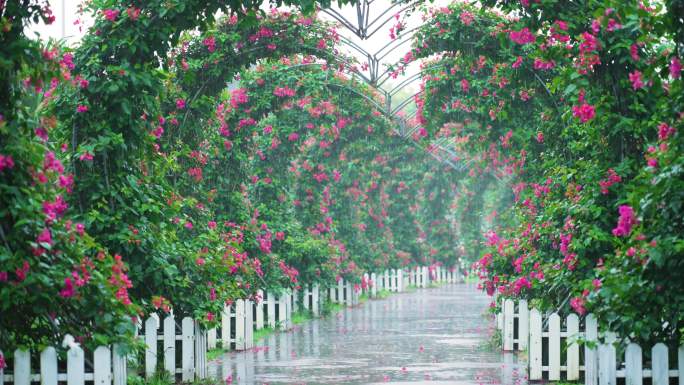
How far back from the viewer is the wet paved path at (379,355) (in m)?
13.4

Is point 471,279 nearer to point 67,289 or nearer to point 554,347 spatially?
point 554,347

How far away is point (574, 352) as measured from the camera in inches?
499

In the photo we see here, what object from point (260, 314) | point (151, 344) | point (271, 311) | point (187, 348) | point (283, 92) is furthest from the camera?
point (271, 311)

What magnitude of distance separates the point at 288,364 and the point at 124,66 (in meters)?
5.65

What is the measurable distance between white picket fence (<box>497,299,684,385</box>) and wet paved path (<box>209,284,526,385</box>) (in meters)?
0.40

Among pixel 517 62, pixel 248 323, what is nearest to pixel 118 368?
pixel 248 323

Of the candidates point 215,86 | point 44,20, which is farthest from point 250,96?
point 44,20

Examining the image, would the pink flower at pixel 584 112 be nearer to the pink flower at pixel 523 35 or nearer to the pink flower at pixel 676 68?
the pink flower at pixel 523 35

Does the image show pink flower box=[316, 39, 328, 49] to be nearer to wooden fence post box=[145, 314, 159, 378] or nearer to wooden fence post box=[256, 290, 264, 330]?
wooden fence post box=[256, 290, 264, 330]

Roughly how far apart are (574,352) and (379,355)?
4.28 m

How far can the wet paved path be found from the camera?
44.1 ft

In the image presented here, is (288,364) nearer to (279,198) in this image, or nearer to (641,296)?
(641,296)

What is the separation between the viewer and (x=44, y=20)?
888 centimetres

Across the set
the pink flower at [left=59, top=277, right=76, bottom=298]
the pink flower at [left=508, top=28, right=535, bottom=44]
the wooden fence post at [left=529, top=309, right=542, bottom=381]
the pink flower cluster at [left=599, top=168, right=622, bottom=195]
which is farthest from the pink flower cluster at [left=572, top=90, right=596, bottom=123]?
the pink flower at [left=59, top=277, right=76, bottom=298]
